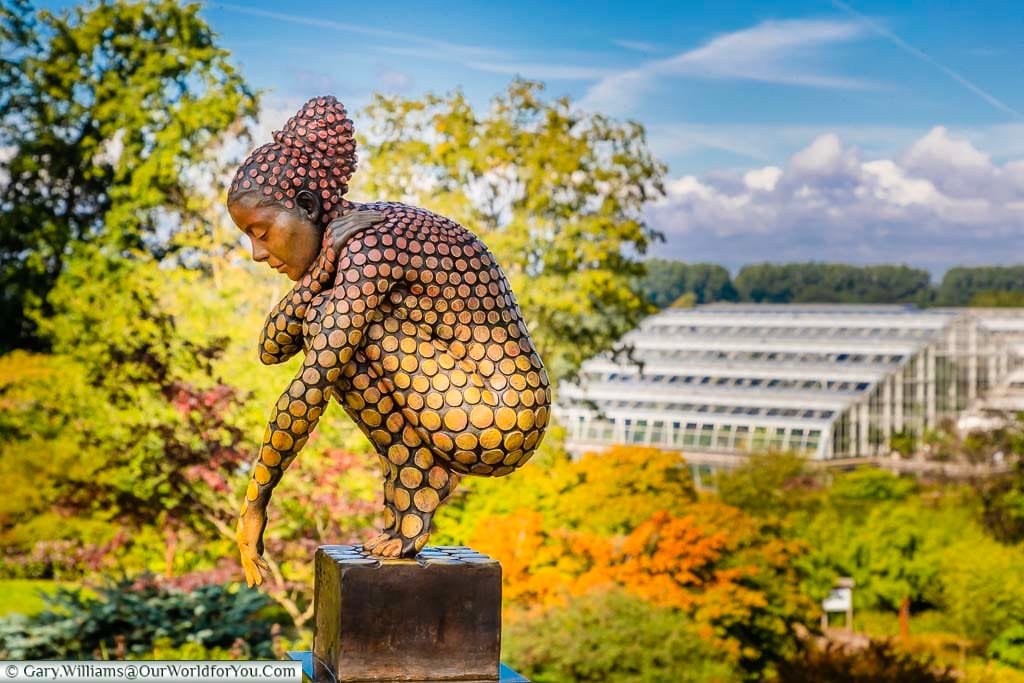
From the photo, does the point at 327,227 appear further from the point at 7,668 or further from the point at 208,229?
the point at 208,229

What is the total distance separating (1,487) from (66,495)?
A: 76 centimetres

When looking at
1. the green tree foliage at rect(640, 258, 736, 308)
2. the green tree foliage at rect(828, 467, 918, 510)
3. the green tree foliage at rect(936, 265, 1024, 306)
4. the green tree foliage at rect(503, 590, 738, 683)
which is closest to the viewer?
the green tree foliage at rect(503, 590, 738, 683)

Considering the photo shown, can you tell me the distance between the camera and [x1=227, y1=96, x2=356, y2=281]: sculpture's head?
11.2ft

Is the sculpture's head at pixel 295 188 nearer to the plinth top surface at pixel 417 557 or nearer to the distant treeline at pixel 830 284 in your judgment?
the plinth top surface at pixel 417 557

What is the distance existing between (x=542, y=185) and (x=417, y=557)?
8917 mm

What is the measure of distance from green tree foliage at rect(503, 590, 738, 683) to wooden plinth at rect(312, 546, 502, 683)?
511 centimetres

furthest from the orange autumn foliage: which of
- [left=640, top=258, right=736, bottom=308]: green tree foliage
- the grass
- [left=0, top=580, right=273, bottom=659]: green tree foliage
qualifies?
[left=640, top=258, right=736, bottom=308]: green tree foliage

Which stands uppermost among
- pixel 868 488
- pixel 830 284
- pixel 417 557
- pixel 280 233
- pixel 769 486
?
pixel 830 284

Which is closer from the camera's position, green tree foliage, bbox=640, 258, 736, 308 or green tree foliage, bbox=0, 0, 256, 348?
green tree foliage, bbox=0, 0, 256, 348

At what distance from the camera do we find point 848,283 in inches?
906

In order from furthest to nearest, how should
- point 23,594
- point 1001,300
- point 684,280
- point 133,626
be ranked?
point 684,280 < point 1001,300 < point 23,594 < point 133,626

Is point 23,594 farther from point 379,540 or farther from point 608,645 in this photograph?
point 379,540

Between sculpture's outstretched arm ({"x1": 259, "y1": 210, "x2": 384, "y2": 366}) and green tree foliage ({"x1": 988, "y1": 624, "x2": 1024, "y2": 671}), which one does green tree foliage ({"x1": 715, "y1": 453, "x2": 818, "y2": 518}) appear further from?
sculpture's outstretched arm ({"x1": 259, "y1": 210, "x2": 384, "y2": 366})

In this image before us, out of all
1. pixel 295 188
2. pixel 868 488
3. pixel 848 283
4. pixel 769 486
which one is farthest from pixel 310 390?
pixel 848 283
